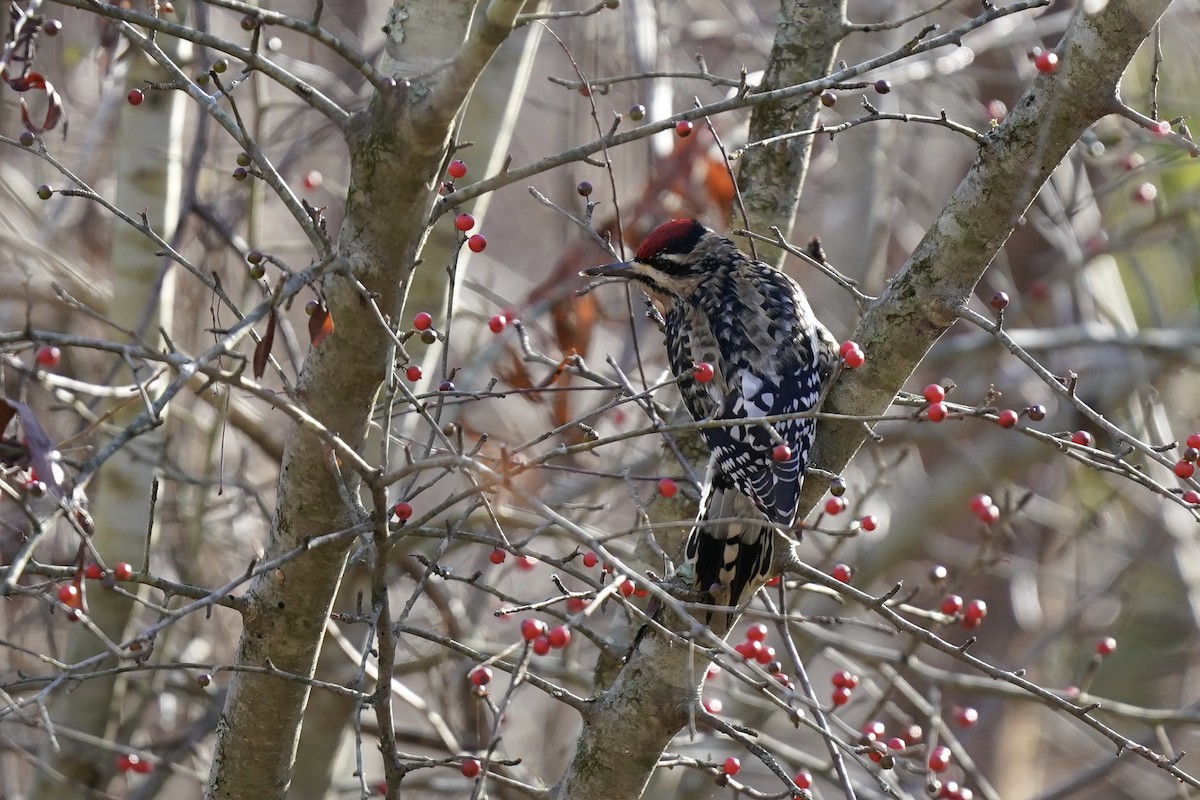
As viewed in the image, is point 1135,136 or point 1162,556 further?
point 1162,556

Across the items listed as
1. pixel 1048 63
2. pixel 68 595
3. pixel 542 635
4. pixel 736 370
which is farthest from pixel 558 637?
pixel 736 370

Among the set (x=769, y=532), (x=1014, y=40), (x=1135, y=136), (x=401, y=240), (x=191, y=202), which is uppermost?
(x=1014, y=40)

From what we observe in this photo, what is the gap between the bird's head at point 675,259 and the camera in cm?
436

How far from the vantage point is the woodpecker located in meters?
3.17

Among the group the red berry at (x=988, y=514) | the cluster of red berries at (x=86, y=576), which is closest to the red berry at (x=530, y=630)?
the cluster of red berries at (x=86, y=576)

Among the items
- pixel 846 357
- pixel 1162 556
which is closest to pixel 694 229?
pixel 846 357

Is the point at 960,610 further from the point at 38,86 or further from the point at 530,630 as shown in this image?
the point at 38,86

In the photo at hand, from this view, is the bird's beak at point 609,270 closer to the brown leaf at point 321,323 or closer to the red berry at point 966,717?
the brown leaf at point 321,323

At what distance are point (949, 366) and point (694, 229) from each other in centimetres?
258

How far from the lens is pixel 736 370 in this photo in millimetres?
4133

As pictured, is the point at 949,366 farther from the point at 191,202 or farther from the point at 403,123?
the point at 403,123

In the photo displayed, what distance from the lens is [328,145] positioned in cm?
841

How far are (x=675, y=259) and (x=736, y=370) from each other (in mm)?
595

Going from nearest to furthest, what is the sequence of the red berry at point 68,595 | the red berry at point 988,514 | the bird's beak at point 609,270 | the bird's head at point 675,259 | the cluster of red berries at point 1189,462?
the red berry at point 68,595, the cluster of red berries at point 1189,462, the red berry at point 988,514, the bird's beak at point 609,270, the bird's head at point 675,259
